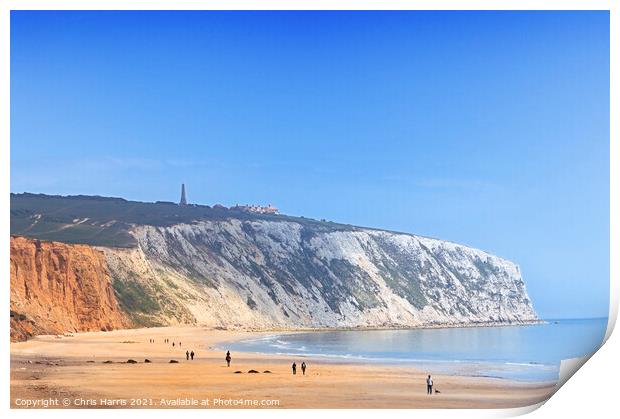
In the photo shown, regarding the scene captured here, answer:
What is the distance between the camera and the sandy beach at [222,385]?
10.1 meters

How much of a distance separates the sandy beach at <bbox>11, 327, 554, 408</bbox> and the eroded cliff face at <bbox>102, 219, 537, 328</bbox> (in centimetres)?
1580

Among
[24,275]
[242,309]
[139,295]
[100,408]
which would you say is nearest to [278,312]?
[242,309]

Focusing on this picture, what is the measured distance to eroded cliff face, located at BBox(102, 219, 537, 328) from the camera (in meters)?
32.7

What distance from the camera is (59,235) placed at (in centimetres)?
2753

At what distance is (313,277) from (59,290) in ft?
51.5

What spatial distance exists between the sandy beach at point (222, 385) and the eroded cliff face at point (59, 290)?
324cm

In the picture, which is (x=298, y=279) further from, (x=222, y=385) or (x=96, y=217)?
(x=222, y=385)

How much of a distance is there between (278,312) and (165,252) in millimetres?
5487

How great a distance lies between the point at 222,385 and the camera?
11195 mm

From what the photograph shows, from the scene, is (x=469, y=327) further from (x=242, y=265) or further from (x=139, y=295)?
(x=139, y=295)

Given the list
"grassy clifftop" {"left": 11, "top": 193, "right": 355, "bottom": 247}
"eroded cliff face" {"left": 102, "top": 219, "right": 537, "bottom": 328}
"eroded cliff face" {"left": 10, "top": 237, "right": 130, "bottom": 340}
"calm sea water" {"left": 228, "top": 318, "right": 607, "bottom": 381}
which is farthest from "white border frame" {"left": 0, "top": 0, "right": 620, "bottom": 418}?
"eroded cliff face" {"left": 102, "top": 219, "right": 537, "bottom": 328}
